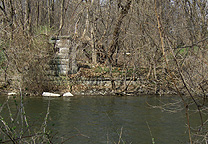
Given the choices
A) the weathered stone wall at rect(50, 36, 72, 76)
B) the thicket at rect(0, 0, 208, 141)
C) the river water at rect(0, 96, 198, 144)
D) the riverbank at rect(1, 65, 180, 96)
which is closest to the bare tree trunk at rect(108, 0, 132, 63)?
the thicket at rect(0, 0, 208, 141)

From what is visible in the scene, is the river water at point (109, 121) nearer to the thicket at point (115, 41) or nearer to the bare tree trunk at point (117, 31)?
the thicket at point (115, 41)

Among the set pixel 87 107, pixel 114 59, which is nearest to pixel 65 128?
pixel 87 107

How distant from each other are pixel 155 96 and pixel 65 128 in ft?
22.1

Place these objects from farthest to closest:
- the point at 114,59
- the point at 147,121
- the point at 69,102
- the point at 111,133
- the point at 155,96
A: the point at 114,59, the point at 155,96, the point at 69,102, the point at 147,121, the point at 111,133

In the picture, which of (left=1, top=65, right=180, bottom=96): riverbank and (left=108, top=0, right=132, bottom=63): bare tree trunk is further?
(left=108, top=0, right=132, bottom=63): bare tree trunk

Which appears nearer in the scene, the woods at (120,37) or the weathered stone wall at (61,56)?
the woods at (120,37)

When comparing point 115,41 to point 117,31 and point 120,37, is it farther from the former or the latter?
point 117,31

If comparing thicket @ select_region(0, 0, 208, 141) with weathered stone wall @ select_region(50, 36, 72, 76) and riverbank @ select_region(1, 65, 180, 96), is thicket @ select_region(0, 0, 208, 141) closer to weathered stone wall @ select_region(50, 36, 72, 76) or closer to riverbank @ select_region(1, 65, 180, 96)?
riverbank @ select_region(1, 65, 180, 96)

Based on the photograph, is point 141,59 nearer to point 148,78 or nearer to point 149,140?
point 148,78

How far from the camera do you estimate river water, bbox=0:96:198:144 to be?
6.73m

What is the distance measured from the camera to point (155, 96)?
44.2 ft

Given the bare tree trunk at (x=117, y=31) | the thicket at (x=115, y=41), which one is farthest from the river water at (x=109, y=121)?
the bare tree trunk at (x=117, y=31)

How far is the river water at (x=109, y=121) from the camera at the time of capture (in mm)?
6734

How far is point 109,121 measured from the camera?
8.58m
